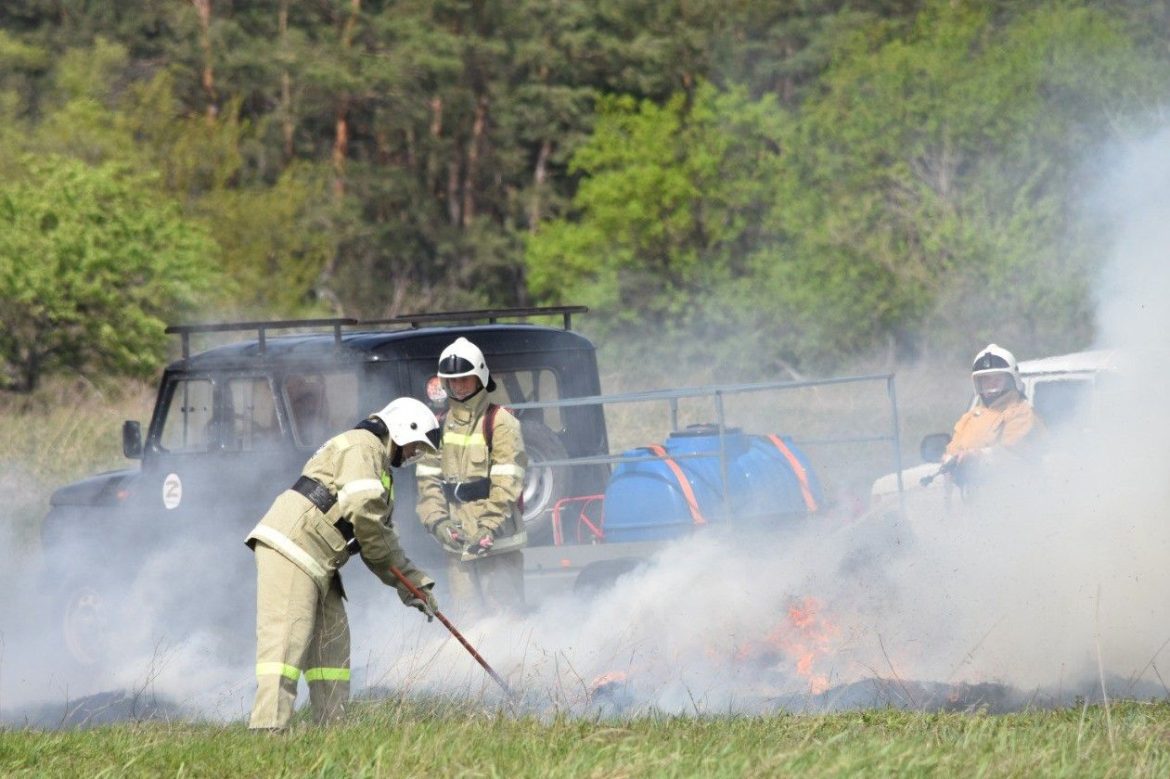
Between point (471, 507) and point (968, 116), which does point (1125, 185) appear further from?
point (968, 116)

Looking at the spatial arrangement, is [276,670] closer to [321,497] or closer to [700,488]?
[321,497]

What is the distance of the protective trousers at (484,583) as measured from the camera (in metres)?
9.37

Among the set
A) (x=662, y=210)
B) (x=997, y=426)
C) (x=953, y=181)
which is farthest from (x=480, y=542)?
(x=662, y=210)

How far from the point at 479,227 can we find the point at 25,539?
1356 inches

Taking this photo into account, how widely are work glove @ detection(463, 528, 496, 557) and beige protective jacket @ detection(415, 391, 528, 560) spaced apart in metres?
0.02

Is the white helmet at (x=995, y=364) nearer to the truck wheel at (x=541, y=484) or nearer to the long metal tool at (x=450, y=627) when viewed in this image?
the truck wheel at (x=541, y=484)

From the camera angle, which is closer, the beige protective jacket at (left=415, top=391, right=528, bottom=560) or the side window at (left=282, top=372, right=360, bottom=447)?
the beige protective jacket at (left=415, top=391, right=528, bottom=560)

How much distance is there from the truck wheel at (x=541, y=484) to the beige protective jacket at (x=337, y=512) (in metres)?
3.27

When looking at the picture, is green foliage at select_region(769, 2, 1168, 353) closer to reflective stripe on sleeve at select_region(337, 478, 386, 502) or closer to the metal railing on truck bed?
the metal railing on truck bed

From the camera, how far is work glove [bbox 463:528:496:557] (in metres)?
9.15

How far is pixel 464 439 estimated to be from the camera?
9.30 m

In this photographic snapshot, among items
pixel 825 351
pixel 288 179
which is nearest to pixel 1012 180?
pixel 825 351

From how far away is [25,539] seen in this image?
16109 millimetres

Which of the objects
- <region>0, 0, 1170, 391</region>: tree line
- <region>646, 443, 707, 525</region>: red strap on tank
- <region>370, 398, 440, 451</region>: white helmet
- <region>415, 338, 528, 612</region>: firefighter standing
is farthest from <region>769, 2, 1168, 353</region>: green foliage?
<region>370, 398, 440, 451</region>: white helmet
